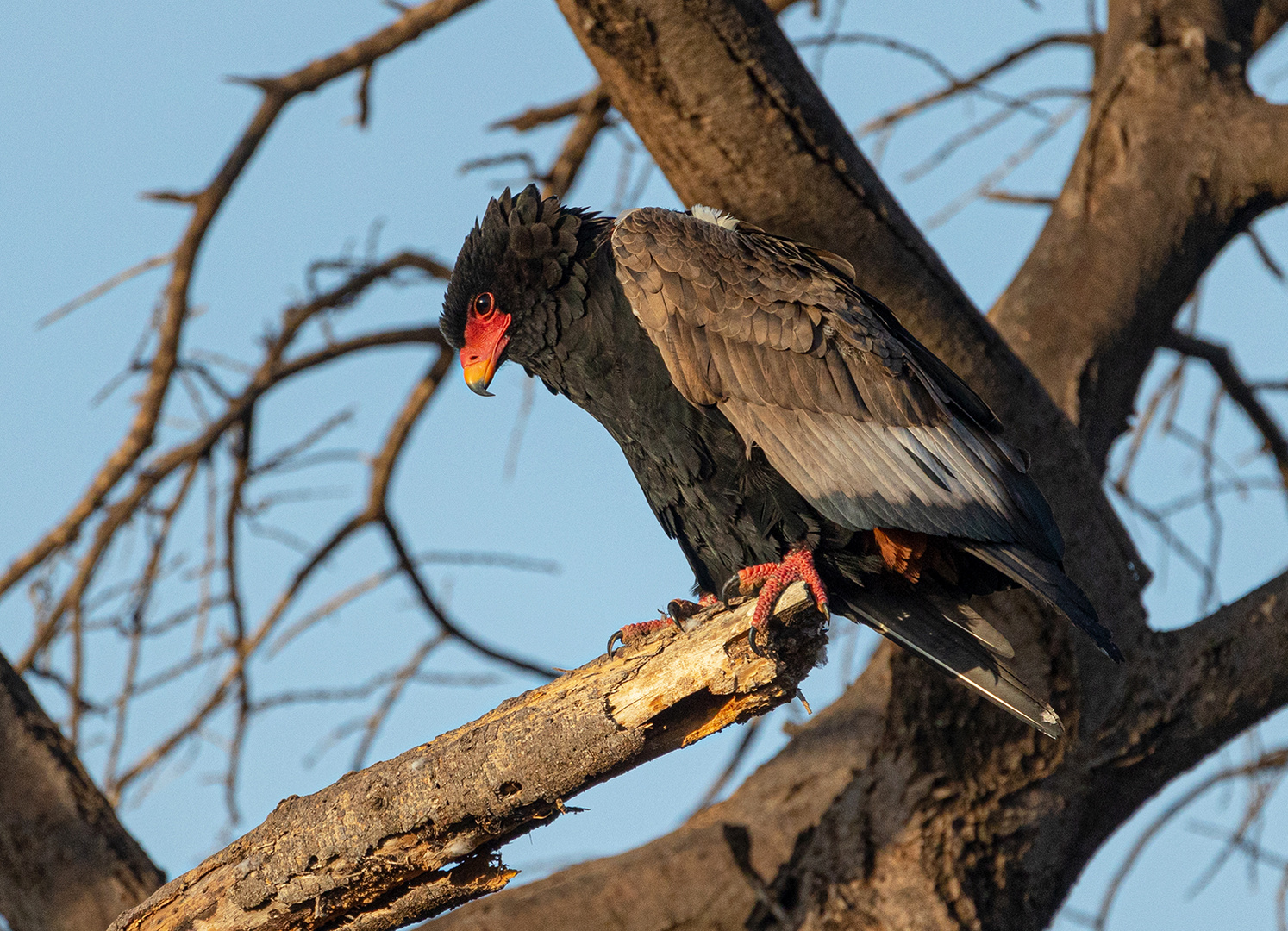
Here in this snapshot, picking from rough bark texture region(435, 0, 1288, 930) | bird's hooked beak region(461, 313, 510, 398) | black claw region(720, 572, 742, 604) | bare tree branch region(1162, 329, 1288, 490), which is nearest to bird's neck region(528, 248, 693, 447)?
bird's hooked beak region(461, 313, 510, 398)

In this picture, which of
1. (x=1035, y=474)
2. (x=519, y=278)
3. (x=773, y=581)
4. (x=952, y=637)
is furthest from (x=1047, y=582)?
(x=519, y=278)

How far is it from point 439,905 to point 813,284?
1.71 metres

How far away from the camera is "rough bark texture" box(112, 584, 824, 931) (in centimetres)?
218

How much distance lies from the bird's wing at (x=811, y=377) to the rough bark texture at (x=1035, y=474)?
444 mm

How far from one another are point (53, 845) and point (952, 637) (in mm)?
2460

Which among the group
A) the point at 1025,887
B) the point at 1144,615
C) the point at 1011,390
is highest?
the point at 1011,390

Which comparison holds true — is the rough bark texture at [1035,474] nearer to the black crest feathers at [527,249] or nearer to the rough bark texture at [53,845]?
the black crest feathers at [527,249]

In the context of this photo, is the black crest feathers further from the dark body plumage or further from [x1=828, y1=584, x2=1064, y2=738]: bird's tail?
[x1=828, y1=584, x2=1064, y2=738]: bird's tail

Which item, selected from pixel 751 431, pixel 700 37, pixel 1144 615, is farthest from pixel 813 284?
pixel 1144 615

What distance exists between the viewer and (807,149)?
3.10 meters

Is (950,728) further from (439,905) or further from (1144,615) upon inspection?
(439,905)

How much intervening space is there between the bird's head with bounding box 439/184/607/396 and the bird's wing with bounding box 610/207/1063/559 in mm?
172

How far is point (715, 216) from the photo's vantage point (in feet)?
10.1

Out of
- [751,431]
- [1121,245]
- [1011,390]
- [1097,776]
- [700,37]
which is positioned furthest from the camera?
[1121,245]
